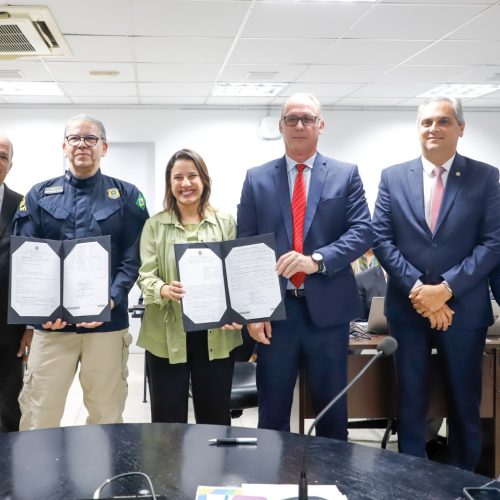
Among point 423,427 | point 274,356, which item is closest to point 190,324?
point 274,356

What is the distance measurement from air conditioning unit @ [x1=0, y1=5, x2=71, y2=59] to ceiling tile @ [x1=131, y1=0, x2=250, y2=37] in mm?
635

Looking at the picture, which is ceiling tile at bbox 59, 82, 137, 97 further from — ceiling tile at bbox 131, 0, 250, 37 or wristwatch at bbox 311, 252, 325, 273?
wristwatch at bbox 311, 252, 325, 273

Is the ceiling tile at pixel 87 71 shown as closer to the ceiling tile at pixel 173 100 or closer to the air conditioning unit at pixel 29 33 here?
the air conditioning unit at pixel 29 33

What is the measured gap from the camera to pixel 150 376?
229 cm

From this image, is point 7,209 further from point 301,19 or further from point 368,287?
point 301,19

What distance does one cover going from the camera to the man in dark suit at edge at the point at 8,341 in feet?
8.33

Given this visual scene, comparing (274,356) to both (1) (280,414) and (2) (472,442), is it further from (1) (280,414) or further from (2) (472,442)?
(2) (472,442)

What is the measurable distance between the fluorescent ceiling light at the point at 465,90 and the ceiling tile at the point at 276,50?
80.3 inches

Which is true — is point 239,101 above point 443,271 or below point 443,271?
above

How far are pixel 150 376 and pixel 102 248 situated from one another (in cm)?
57

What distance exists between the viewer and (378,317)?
9.86 feet

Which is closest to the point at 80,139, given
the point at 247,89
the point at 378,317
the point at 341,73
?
the point at 378,317

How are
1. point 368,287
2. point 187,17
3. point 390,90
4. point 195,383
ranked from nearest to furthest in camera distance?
point 195,383 → point 368,287 → point 187,17 → point 390,90

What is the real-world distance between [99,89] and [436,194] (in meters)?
4.61
